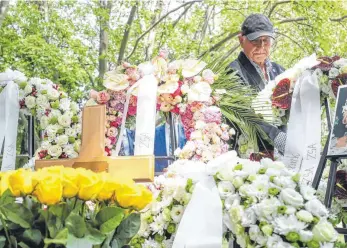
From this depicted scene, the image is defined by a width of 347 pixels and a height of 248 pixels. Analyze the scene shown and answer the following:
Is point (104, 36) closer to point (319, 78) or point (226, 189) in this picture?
point (319, 78)

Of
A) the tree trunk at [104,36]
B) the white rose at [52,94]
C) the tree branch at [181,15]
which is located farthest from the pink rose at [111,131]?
the tree branch at [181,15]

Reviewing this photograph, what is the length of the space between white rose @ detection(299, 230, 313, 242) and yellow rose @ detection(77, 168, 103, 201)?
56cm

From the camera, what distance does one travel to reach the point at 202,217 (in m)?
1.92

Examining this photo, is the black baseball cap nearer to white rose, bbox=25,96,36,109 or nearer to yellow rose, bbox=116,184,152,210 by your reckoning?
white rose, bbox=25,96,36,109

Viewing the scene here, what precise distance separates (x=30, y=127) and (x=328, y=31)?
26.9 ft

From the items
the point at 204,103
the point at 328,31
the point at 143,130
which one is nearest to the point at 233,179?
the point at 143,130

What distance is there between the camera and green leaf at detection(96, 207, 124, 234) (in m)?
1.63

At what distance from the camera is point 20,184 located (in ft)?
5.32

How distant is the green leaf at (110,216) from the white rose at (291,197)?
47 cm

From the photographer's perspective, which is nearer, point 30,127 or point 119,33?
point 30,127

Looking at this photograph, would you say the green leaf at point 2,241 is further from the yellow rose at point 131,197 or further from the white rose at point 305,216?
the white rose at point 305,216

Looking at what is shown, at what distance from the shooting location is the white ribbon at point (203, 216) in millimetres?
1892

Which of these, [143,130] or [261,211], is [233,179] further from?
[143,130]

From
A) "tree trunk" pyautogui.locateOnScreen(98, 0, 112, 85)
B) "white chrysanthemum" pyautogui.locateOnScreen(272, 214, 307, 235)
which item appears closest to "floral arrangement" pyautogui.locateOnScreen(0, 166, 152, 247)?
"white chrysanthemum" pyautogui.locateOnScreen(272, 214, 307, 235)
